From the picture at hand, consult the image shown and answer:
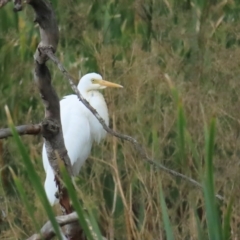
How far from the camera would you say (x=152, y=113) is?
6.81 ft

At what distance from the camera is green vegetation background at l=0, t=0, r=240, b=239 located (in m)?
1.91

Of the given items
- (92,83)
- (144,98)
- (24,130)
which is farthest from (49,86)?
(92,83)

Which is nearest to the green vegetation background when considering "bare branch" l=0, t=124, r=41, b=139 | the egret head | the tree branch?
the egret head

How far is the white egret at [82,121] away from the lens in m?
2.17

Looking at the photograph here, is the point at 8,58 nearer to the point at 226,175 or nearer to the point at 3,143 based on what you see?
the point at 3,143

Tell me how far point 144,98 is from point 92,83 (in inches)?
8.4

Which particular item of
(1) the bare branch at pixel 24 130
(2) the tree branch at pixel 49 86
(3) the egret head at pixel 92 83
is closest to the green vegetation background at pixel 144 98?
(3) the egret head at pixel 92 83

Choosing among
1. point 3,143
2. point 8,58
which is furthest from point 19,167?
point 8,58

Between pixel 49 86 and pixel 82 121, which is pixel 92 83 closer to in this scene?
pixel 82 121

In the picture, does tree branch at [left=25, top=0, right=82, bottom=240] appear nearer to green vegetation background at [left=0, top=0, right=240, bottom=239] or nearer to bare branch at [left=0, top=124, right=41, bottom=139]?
bare branch at [left=0, top=124, right=41, bottom=139]

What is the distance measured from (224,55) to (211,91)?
11cm

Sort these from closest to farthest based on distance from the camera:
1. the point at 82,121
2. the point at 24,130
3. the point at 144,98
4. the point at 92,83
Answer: the point at 24,130
the point at 144,98
the point at 92,83
the point at 82,121

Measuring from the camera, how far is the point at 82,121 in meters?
2.37

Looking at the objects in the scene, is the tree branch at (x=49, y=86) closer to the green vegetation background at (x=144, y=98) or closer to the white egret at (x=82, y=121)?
the green vegetation background at (x=144, y=98)
